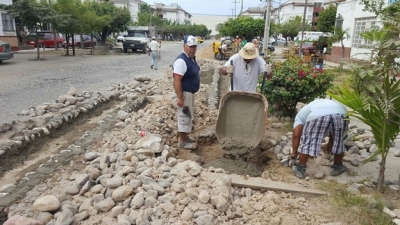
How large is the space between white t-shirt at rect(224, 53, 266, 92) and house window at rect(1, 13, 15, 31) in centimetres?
1977

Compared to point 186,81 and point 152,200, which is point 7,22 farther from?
point 152,200

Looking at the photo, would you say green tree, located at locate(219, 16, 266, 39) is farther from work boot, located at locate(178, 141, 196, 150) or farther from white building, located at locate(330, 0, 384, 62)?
work boot, located at locate(178, 141, 196, 150)

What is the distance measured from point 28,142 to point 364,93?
174 inches

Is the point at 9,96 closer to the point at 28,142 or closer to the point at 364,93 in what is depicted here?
the point at 28,142

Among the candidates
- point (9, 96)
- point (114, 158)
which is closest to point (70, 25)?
point (9, 96)

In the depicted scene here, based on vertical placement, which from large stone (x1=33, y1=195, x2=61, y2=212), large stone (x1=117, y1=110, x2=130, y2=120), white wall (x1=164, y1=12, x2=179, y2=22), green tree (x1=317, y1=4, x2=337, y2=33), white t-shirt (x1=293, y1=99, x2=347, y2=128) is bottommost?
large stone (x1=33, y1=195, x2=61, y2=212)

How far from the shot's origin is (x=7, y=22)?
20109mm

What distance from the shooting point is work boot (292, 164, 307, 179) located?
3764mm

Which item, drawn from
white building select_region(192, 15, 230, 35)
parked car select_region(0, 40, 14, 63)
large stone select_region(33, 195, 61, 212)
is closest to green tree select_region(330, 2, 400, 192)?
large stone select_region(33, 195, 61, 212)

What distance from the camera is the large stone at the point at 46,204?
2836 millimetres

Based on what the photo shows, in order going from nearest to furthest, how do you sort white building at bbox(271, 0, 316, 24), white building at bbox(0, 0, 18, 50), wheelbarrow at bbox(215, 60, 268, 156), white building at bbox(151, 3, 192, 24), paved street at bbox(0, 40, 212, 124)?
wheelbarrow at bbox(215, 60, 268, 156), paved street at bbox(0, 40, 212, 124), white building at bbox(0, 0, 18, 50), white building at bbox(271, 0, 316, 24), white building at bbox(151, 3, 192, 24)

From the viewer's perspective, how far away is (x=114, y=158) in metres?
3.86

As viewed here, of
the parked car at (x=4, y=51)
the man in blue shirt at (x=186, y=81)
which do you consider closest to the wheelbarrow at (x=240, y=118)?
the man in blue shirt at (x=186, y=81)

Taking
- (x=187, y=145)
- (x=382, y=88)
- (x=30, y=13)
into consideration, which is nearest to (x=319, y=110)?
(x=382, y=88)
